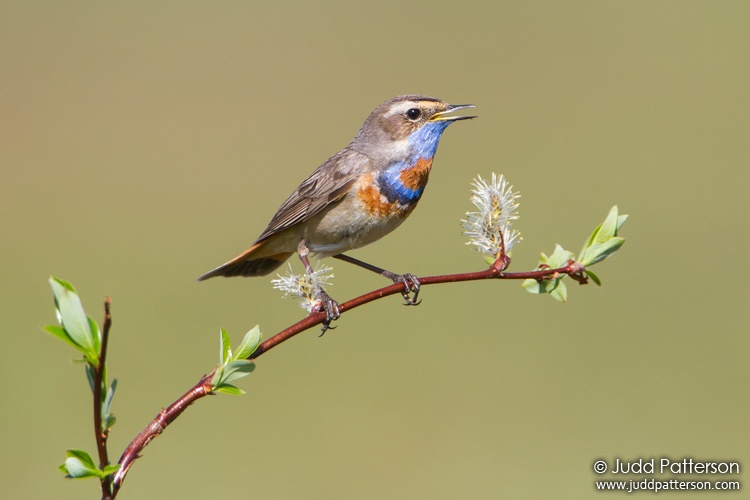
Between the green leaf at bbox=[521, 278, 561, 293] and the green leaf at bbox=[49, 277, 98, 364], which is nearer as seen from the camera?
the green leaf at bbox=[49, 277, 98, 364]

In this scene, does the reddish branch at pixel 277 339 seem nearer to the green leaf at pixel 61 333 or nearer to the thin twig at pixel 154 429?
the thin twig at pixel 154 429

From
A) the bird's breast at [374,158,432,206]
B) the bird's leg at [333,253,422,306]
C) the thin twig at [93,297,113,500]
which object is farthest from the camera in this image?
the bird's breast at [374,158,432,206]

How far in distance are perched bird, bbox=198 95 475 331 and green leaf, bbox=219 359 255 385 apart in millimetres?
2921

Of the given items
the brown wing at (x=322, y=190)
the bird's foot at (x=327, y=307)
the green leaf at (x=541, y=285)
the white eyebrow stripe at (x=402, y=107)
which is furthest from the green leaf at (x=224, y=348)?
the white eyebrow stripe at (x=402, y=107)

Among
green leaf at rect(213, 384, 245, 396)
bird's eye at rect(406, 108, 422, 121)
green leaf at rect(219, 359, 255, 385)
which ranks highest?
bird's eye at rect(406, 108, 422, 121)

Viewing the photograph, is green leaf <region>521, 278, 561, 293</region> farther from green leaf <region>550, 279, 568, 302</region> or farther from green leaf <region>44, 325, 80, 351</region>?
green leaf <region>44, 325, 80, 351</region>

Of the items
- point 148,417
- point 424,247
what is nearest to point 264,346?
point 148,417

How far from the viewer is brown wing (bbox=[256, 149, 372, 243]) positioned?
191 inches

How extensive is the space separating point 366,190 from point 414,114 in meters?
0.48

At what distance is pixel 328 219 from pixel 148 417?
5.36 meters

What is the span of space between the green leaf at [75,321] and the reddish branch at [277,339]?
0.16 metres

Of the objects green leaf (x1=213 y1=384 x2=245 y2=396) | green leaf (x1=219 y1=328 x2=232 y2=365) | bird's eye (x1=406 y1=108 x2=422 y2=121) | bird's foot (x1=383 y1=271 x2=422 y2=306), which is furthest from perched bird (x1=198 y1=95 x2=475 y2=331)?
green leaf (x1=213 y1=384 x2=245 y2=396)

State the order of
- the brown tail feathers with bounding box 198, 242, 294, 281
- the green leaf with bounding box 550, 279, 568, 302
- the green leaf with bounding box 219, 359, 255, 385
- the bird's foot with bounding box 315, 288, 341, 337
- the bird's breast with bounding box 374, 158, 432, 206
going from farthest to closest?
the brown tail feathers with bounding box 198, 242, 294, 281
the bird's breast with bounding box 374, 158, 432, 206
the bird's foot with bounding box 315, 288, 341, 337
the green leaf with bounding box 550, 279, 568, 302
the green leaf with bounding box 219, 359, 255, 385

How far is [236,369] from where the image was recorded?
1679mm
